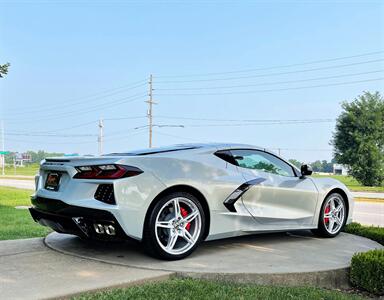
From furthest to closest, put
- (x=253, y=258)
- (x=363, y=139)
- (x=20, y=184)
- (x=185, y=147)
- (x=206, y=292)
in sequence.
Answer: (x=363, y=139) → (x=20, y=184) → (x=185, y=147) → (x=253, y=258) → (x=206, y=292)

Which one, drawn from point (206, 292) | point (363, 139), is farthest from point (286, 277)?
point (363, 139)

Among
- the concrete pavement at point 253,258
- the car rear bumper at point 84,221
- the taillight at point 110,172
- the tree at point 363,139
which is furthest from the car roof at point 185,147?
the tree at point 363,139

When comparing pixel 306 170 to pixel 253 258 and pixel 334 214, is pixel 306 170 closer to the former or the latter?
pixel 334 214

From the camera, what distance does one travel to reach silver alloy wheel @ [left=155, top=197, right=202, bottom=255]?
172 inches

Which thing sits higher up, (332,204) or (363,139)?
(363,139)

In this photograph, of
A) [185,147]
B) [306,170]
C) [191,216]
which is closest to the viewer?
[191,216]

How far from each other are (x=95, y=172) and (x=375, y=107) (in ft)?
135

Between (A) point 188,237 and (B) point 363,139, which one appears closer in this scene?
(A) point 188,237

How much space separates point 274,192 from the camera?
5270 millimetres

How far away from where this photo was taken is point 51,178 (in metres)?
4.59

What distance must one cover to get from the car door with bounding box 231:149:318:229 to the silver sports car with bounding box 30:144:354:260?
0.04 ft

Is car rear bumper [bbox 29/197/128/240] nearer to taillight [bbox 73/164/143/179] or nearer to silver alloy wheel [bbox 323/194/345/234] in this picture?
taillight [bbox 73/164/143/179]

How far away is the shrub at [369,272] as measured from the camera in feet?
14.2

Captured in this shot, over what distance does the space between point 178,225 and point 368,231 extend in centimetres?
366
